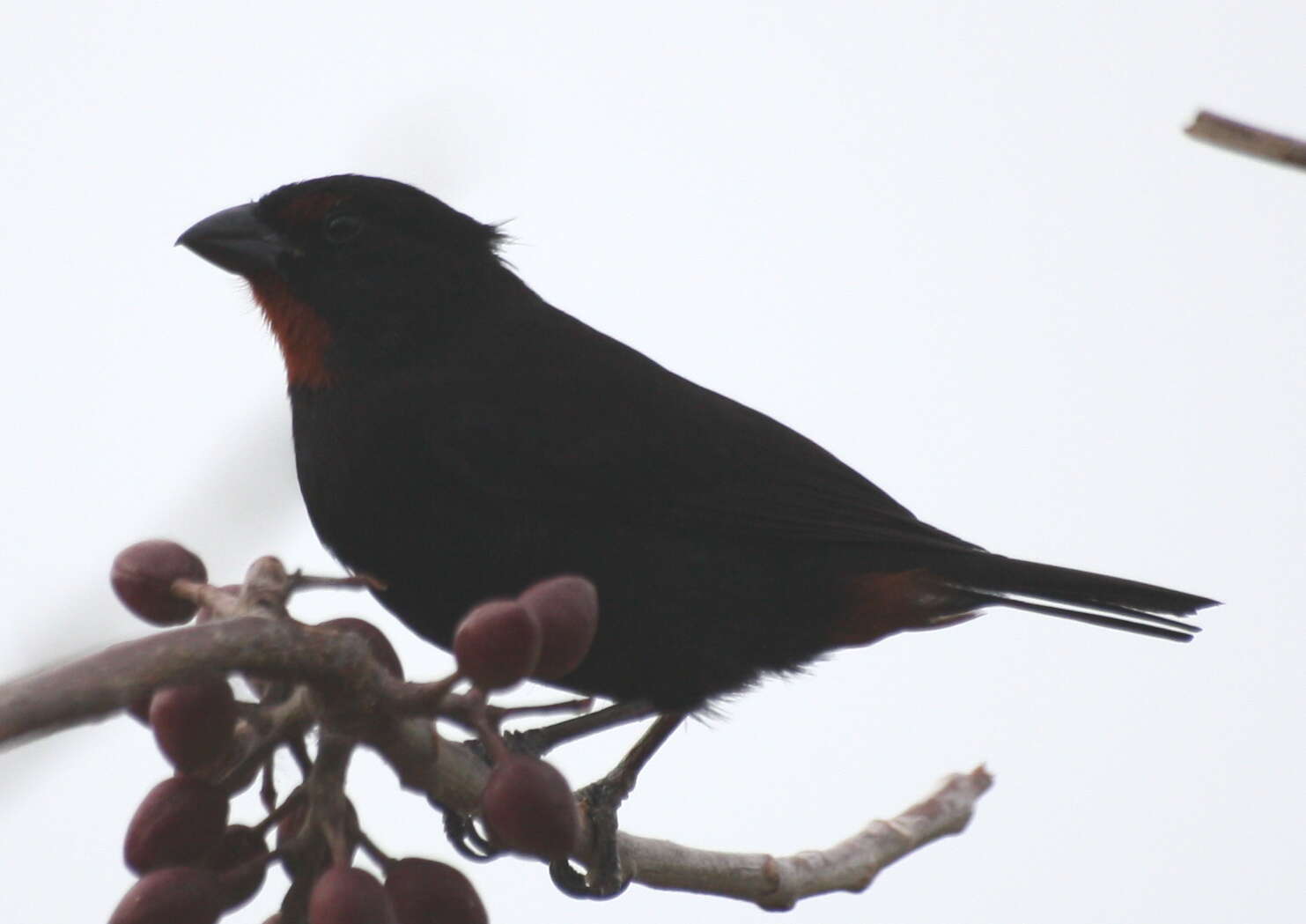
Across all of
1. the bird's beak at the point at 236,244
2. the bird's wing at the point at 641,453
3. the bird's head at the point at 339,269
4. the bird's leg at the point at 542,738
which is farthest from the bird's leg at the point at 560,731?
the bird's beak at the point at 236,244

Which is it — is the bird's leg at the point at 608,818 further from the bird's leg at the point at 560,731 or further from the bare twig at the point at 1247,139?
the bare twig at the point at 1247,139

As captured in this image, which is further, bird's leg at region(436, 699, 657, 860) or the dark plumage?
the dark plumage

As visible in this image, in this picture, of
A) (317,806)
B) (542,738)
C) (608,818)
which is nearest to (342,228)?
(542,738)

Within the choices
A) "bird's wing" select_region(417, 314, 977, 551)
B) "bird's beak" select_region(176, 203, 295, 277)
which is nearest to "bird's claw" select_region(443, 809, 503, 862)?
"bird's wing" select_region(417, 314, 977, 551)

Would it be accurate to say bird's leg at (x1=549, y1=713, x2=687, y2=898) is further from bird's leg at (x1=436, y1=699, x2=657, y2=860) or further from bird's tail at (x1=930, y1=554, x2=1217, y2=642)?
bird's tail at (x1=930, y1=554, x2=1217, y2=642)

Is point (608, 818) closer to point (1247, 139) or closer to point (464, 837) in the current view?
point (464, 837)

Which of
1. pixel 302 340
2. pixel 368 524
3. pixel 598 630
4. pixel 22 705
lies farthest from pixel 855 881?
pixel 22 705
